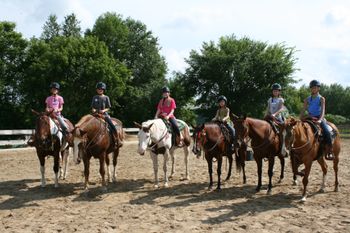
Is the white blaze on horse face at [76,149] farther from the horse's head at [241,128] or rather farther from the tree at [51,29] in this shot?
the tree at [51,29]

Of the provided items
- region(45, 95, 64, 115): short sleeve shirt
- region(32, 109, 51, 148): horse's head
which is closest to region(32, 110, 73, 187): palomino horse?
region(32, 109, 51, 148): horse's head

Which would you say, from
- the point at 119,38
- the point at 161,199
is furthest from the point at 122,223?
the point at 119,38

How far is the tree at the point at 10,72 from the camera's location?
35938mm

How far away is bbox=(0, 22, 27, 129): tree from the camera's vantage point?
3594cm

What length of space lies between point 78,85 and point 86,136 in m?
30.5

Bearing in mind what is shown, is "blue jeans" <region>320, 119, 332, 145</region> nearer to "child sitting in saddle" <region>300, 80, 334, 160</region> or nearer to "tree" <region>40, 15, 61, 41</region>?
"child sitting in saddle" <region>300, 80, 334, 160</region>

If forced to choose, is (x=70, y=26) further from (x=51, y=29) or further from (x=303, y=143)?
(x=303, y=143)

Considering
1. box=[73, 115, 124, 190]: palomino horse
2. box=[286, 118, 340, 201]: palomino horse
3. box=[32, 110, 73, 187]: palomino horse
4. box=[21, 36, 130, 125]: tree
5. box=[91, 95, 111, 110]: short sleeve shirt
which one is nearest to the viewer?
box=[286, 118, 340, 201]: palomino horse

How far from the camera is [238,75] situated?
42.0 meters

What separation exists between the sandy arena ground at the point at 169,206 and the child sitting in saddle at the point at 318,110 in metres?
1.22

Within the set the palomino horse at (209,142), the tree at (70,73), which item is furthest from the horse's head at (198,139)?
the tree at (70,73)

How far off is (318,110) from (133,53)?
4086 centimetres

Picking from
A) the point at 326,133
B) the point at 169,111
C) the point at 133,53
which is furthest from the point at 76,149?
the point at 133,53

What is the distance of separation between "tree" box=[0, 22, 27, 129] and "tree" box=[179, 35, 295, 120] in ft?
60.4
